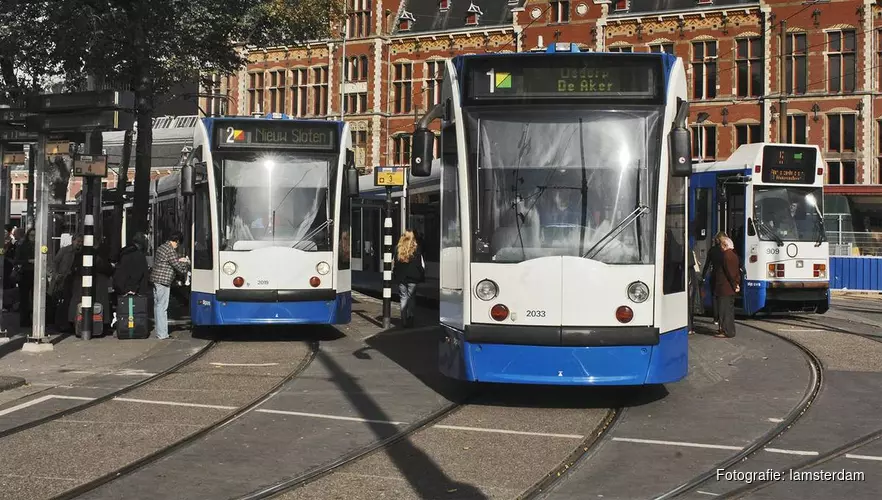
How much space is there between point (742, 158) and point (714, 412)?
35.2ft

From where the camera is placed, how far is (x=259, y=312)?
1455 centimetres

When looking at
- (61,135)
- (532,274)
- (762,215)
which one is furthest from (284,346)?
(762,215)

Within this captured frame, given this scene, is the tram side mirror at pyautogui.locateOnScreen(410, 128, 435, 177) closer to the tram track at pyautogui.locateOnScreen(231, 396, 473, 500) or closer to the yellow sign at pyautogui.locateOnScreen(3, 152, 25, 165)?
the tram track at pyautogui.locateOnScreen(231, 396, 473, 500)

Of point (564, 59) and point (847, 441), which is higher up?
point (564, 59)

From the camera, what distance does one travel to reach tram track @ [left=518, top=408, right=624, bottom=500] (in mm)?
6453

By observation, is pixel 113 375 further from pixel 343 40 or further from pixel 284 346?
pixel 343 40

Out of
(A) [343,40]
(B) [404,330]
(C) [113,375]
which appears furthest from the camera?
(A) [343,40]

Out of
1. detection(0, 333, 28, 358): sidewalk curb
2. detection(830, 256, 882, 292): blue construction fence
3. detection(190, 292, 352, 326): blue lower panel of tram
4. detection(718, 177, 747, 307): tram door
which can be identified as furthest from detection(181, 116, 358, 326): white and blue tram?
detection(830, 256, 882, 292): blue construction fence

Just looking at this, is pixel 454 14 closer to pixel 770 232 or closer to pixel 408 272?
pixel 770 232

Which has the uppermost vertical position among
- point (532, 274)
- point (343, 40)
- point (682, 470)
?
point (343, 40)

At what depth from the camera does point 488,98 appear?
9336mm

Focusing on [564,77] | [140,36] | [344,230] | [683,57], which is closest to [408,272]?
[344,230]

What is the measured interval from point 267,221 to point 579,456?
813 cm

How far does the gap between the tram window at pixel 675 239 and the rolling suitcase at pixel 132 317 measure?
8.84 meters
